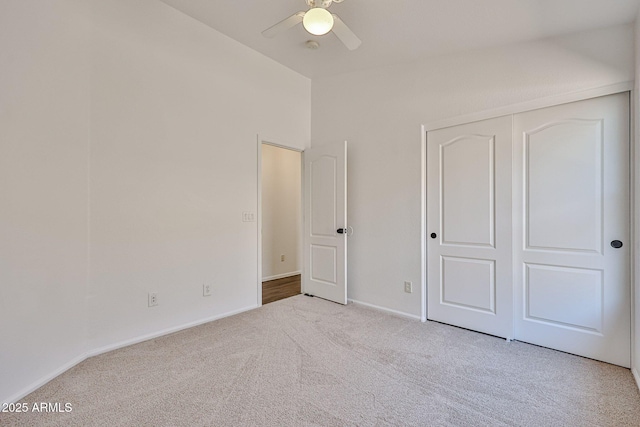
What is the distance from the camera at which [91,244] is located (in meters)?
2.31

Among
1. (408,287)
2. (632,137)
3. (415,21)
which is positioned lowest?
(408,287)

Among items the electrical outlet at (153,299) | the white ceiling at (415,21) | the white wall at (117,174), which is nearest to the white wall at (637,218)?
the white ceiling at (415,21)

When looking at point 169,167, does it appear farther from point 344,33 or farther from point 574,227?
point 574,227

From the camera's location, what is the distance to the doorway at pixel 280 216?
199 inches

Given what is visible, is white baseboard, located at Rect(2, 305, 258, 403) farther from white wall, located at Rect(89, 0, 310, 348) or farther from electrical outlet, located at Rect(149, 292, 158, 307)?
electrical outlet, located at Rect(149, 292, 158, 307)

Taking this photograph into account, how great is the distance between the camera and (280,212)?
532 cm

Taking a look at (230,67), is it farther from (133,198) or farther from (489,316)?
(489,316)

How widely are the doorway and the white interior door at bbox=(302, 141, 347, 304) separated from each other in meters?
0.91

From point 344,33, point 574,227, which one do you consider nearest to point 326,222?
point 344,33

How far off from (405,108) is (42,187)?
317 centimetres

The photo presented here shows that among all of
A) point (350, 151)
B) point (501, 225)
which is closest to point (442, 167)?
point (501, 225)

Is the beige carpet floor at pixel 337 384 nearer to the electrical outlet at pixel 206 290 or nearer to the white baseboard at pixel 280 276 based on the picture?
the electrical outlet at pixel 206 290

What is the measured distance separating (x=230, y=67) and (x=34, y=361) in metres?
2.93

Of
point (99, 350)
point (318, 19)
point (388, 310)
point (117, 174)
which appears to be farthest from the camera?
point (388, 310)
